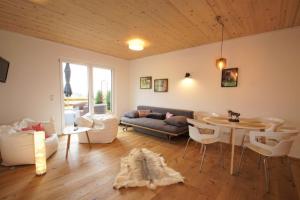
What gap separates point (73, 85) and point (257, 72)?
4.95 meters

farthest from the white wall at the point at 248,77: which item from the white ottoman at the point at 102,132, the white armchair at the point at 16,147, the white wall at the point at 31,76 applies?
the white armchair at the point at 16,147

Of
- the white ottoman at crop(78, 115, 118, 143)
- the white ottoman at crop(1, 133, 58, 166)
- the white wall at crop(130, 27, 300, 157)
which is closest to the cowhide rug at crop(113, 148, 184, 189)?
the white ottoman at crop(78, 115, 118, 143)

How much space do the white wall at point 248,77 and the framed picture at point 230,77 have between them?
0.34 feet

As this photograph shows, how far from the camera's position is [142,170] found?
7.92 ft

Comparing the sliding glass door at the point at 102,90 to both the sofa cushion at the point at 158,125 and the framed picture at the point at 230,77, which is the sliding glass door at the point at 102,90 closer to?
the sofa cushion at the point at 158,125

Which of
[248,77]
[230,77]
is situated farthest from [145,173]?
[248,77]

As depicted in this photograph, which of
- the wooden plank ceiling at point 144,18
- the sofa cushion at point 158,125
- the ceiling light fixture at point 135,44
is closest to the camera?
the wooden plank ceiling at point 144,18

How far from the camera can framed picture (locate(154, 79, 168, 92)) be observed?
5016mm

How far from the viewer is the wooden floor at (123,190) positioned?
6.20ft

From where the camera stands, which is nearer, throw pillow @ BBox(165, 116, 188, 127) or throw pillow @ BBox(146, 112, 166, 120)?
throw pillow @ BBox(165, 116, 188, 127)

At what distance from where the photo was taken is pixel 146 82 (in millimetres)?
5582

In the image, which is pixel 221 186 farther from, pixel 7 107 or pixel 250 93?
pixel 7 107

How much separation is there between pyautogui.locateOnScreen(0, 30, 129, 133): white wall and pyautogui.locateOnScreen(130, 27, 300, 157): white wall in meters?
3.25

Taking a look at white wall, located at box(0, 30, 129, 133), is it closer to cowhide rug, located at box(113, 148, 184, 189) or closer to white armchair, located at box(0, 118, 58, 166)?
white armchair, located at box(0, 118, 58, 166)
